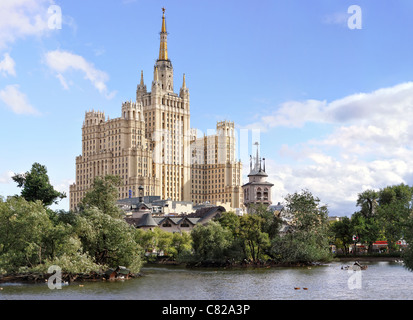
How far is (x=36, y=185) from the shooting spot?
3903 inches

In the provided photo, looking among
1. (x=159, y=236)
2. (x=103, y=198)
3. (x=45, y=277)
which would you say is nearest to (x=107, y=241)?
(x=45, y=277)

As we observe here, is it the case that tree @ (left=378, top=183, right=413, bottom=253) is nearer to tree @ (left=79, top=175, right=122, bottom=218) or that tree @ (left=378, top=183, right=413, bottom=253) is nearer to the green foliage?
tree @ (left=79, top=175, right=122, bottom=218)

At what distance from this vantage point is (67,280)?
6894cm

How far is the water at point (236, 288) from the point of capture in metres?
56.6

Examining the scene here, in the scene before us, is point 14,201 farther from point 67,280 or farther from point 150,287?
point 150,287

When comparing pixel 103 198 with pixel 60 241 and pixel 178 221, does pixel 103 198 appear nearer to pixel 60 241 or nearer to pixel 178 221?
pixel 60 241

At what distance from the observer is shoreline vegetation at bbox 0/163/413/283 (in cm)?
7175

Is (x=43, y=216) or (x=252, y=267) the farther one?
(x=252, y=267)

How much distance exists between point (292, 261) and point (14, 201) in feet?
151

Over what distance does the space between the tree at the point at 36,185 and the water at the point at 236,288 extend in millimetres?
31082

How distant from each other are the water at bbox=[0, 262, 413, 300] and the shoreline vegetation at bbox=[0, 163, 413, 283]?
3.68m
